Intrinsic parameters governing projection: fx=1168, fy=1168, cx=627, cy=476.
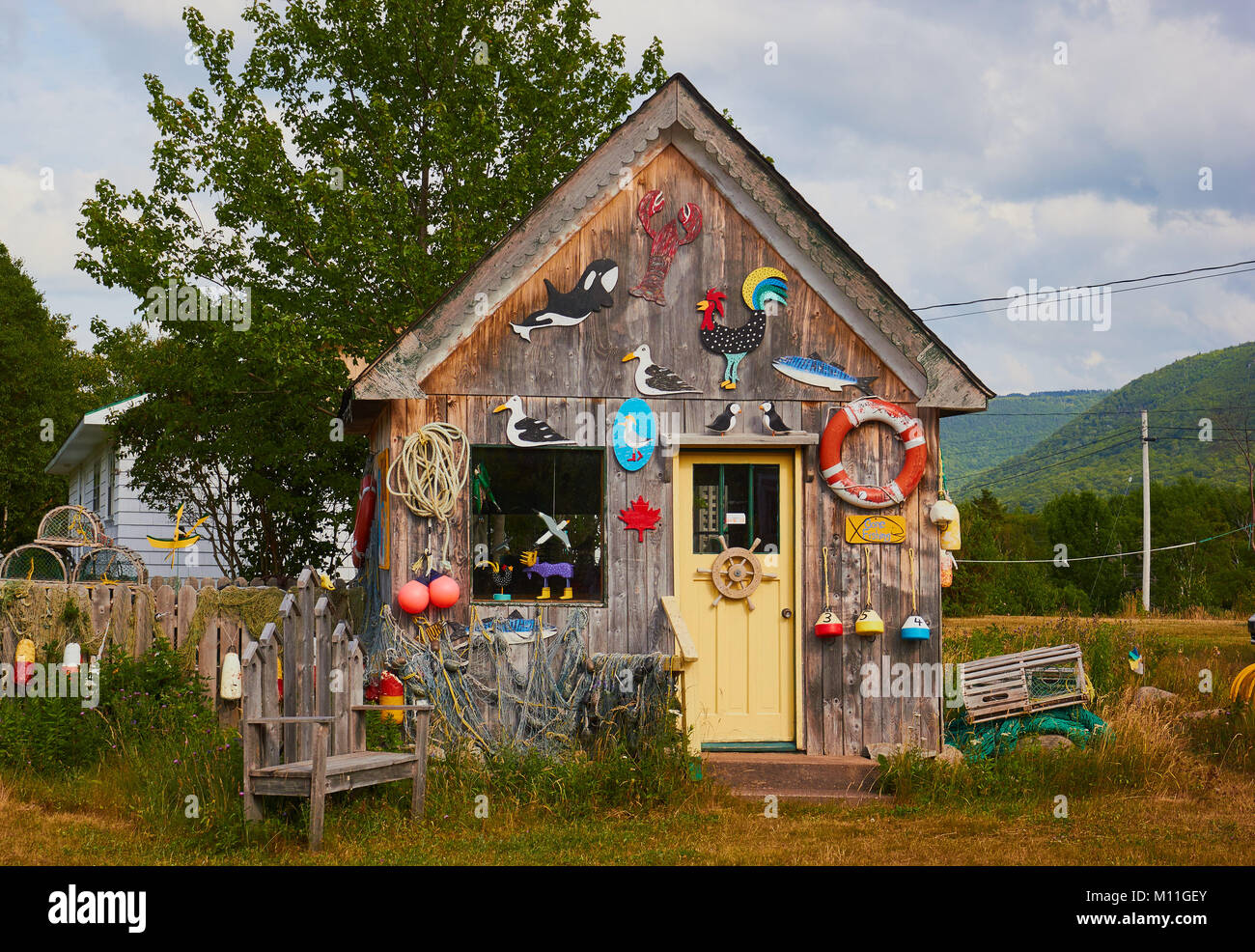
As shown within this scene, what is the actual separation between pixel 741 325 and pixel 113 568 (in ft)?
38.6

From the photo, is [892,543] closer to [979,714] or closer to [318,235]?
[979,714]

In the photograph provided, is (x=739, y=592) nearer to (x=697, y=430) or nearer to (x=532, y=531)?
(x=697, y=430)

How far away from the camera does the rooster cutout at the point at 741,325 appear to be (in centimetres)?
990

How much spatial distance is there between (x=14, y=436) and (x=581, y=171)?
2760 centimetres

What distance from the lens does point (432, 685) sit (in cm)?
898

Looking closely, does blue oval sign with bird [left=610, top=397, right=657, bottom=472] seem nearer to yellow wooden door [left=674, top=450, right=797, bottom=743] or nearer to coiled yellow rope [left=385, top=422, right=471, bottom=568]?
yellow wooden door [left=674, top=450, right=797, bottom=743]

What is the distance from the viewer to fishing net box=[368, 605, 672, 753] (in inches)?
348

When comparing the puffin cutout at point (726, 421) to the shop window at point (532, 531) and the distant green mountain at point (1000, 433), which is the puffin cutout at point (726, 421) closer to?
the shop window at point (532, 531)

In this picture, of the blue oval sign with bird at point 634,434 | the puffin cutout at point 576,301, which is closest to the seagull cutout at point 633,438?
the blue oval sign with bird at point 634,434

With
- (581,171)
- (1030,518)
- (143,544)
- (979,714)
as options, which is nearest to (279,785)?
(581,171)

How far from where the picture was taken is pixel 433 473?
945cm

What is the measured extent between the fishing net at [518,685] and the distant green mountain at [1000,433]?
433 ft

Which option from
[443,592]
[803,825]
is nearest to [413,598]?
[443,592]
